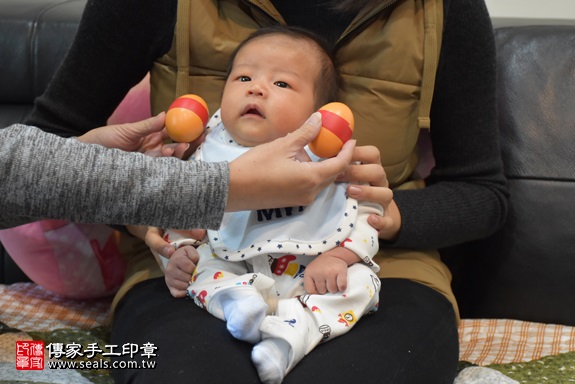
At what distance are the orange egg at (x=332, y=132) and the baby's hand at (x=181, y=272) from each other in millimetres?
297

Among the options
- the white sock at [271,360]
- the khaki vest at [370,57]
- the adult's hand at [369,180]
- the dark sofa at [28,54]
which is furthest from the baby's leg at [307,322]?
the dark sofa at [28,54]

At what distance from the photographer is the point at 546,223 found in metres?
1.62

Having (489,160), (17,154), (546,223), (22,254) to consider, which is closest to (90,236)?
(22,254)

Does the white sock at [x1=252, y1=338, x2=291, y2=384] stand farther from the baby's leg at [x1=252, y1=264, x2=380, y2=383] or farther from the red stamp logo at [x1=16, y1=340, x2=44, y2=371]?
the red stamp logo at [x1=16, y1=340, x2=44, y2=371]

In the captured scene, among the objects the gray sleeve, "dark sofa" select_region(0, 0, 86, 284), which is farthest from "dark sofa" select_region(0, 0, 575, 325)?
"dark sofa" select_region(0, 0, 86, 284)

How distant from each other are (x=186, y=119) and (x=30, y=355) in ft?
1.75

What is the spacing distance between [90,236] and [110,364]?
0.43 metres

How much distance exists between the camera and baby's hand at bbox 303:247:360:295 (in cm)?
116

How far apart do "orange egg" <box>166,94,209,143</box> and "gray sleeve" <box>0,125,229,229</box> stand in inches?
10.2

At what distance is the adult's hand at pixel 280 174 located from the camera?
3.51 feet

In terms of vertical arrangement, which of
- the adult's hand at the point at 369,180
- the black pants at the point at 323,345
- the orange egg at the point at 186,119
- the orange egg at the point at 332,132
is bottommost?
the black pants at the point at 323,345

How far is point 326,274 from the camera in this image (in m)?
1.17

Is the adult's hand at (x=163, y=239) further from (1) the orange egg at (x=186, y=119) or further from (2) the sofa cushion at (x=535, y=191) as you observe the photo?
(2) the sofa cushion at (x=535, y=191)

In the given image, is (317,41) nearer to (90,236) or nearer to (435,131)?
(435,131)
